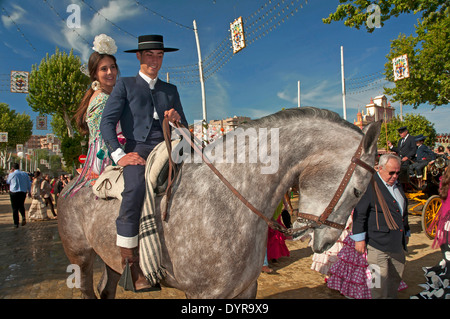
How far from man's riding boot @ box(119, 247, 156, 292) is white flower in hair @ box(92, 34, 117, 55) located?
2.38 metres

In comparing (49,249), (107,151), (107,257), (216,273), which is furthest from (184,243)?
(49,249)

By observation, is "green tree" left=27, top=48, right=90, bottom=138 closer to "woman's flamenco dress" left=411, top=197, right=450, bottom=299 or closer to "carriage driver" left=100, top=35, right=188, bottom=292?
"carriage driver" left=100, top=35, right=188, bottom=292

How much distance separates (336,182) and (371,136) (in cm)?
43

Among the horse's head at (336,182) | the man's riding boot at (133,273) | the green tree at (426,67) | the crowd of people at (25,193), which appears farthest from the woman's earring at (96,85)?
the green tree at (426,67)

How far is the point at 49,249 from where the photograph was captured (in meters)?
8.20

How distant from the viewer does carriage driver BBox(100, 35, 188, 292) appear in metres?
2.45

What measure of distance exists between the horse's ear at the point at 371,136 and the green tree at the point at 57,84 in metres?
36.2

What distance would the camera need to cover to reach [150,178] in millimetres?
2469

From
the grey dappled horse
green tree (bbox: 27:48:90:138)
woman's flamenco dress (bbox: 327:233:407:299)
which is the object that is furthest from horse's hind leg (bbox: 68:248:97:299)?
green tree (bbox: 27:48:90:138)

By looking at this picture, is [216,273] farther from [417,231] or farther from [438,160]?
[438,160]

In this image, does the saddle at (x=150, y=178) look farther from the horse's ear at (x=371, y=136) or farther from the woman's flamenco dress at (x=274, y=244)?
the woman's flamenco dress at (x=274, y=244)

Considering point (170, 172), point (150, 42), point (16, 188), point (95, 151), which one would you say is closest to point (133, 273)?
point (170, 172)

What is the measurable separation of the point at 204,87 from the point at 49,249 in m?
11.7

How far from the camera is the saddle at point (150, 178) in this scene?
97.7 inches
